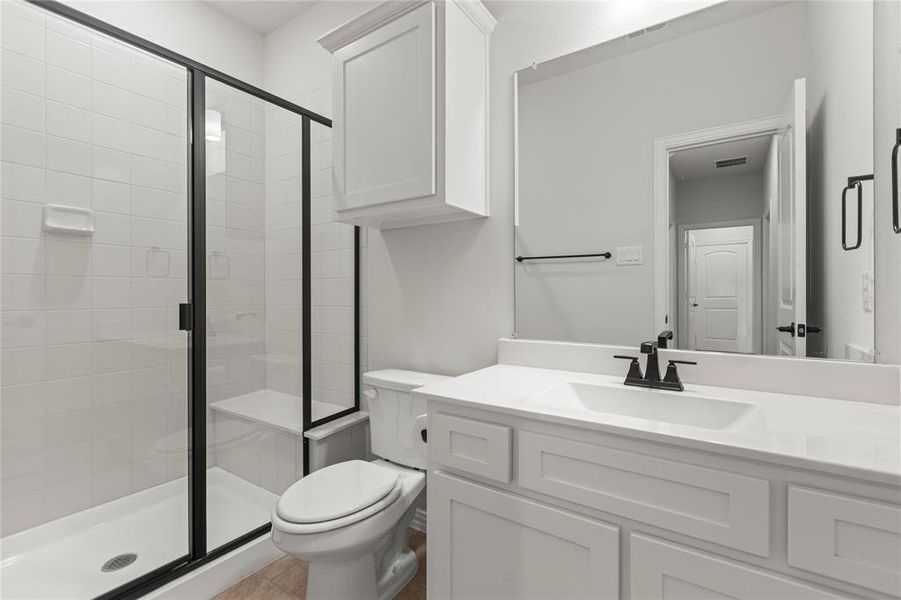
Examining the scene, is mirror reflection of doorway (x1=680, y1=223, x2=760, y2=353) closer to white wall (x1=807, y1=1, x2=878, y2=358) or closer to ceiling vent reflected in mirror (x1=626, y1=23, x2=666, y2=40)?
white wall (x1=807, y1=1, x2=878, y2=358)

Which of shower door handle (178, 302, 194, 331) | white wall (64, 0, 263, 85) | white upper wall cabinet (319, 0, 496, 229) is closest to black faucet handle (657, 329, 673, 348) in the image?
white upper wall cabinet (319, 0, 496, 229)

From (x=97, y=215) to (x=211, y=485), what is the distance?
3.73 feet

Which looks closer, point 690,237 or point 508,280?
point 690,237

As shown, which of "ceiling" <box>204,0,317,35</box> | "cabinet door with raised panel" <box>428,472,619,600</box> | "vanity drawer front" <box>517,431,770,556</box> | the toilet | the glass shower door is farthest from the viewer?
"ceiling" <box>204,0,317,35</box>

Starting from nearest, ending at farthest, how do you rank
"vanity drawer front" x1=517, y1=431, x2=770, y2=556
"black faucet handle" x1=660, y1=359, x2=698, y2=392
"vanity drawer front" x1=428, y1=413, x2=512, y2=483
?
"vanity drawer front" x1=517, y1=431, x2=770, y2=556 < "vanity drawer front" x1=428, y1=413, x2=512, y2=483 < "black faucet handle" x1=660, y1=359, x2=698, y2=392

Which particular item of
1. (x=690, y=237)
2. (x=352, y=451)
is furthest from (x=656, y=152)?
(x=352, y=451)

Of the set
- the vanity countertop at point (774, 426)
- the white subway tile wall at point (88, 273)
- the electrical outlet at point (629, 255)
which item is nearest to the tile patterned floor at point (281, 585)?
the white subway tile wall at point (88, 273)

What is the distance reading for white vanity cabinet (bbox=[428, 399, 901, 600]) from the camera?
672mm

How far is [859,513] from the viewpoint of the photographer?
2.15 ft

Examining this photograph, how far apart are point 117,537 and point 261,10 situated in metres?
2.71

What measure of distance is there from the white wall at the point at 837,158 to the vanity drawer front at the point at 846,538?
609mm

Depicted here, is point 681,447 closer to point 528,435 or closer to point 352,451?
point 528,435

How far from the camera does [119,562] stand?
A: 5.08 ft

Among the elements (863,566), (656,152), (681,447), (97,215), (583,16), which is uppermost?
(583,16)
